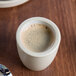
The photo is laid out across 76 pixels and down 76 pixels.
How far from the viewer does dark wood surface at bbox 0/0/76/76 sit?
0.54 metres

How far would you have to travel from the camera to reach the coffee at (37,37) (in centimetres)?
48

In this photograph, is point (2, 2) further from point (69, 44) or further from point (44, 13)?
point (69, 44)

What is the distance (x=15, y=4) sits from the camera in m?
0.61

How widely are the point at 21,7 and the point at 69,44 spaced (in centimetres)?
19

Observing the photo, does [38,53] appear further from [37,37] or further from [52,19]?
[52,19]

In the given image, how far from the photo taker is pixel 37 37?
0.49 m

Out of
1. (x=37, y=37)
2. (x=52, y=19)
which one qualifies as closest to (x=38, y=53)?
(x=37, y=37)

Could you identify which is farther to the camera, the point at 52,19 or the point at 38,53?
the point at 52,19

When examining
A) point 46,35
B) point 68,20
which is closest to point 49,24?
point 46,35

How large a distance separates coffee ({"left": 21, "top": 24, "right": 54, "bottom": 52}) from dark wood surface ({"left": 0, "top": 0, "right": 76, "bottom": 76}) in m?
0.08

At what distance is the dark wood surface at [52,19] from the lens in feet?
1.76

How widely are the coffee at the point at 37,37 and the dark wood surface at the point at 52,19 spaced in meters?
0.08

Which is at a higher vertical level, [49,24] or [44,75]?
[49,24]

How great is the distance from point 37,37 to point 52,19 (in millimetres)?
138
